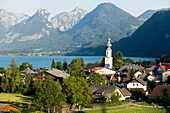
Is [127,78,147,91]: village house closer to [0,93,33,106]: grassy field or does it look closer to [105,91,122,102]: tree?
[105,91,122,102]: tree

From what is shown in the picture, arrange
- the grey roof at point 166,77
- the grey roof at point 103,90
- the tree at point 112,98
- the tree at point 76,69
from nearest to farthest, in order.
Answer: the tree at point 112,98 < the grey roof at point 103,90 < the grey roof at point 166,77 < the tree at point 76,69

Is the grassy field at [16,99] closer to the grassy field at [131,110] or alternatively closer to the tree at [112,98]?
the tree at [112,98]

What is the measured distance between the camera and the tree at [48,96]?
5088cm

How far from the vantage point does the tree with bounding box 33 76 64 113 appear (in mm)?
50875

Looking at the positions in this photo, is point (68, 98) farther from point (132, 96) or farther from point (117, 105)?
point (132, 96)

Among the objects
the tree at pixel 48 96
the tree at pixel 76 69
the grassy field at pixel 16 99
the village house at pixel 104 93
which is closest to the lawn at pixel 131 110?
the tree at pixel 48 96

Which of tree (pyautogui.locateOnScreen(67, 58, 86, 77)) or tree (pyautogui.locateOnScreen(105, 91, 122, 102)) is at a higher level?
tree (pyautogui.locateOnScreen(67, 58, 86, 77))

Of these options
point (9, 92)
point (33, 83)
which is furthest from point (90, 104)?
point (9, 92)

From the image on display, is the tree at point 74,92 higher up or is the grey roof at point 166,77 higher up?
the grey roof at point 166,77

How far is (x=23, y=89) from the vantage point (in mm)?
75938

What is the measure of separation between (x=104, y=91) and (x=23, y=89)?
22.0 meters

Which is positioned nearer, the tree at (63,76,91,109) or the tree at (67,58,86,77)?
the tree at (63,76,91,109)

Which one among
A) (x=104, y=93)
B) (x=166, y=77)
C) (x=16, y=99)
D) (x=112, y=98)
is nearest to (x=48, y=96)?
(x=112, y=98)

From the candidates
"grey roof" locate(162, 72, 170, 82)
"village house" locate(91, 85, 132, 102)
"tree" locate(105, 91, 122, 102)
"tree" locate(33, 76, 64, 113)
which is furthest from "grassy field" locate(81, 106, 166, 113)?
"grey roof" locate(162, 72, 170, 82)
